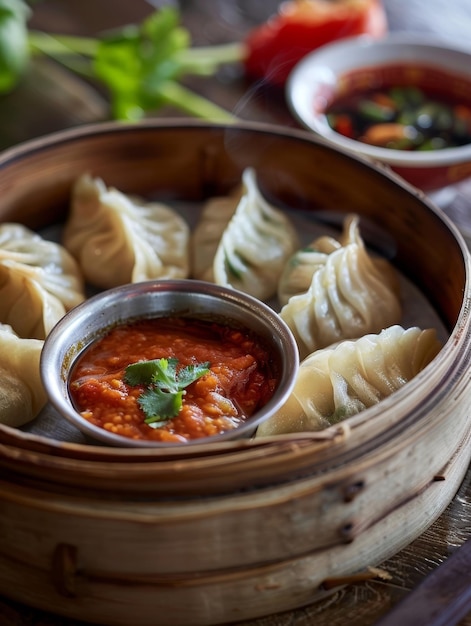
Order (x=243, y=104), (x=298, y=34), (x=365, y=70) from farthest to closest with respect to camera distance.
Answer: (x=298, y=34) < (x=243, y=104) < (x=365, y=70)

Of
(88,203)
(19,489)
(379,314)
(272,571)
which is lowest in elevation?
(272,571)

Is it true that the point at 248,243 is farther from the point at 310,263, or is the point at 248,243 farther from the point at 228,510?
the point at 228,510

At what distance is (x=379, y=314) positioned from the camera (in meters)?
3.00

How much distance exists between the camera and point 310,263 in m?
3.09

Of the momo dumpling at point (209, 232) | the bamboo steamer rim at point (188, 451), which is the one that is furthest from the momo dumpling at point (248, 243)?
the bamboo steamer rim at point (188, 451)

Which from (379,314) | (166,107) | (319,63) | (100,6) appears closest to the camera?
(379,314)

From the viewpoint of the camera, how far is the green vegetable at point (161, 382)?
2307 mm

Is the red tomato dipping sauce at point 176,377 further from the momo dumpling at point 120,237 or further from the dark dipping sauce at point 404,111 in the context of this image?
the dark dipping sauce at point 404,111

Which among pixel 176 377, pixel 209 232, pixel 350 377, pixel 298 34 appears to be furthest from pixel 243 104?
pixel 176 377

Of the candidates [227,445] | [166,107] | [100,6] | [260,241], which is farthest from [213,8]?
[227,445]

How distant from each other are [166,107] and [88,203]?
1.28 metres

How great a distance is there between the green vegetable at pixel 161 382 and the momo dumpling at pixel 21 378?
0.37 m

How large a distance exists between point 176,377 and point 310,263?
2.86ft

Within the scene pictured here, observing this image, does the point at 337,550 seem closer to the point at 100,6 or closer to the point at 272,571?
the point at 272,571
